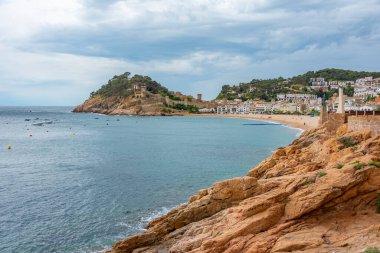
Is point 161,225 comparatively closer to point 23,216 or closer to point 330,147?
point 23,216

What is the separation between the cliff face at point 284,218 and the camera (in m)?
14.2

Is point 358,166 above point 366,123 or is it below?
below

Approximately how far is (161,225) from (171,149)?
143ft

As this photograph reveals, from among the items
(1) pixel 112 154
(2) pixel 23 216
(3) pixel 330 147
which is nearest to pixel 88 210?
(2) pixel 23 216

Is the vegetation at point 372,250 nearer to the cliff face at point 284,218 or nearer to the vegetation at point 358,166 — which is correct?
the cliff face at point 284,218

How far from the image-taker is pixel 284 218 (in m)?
16.0

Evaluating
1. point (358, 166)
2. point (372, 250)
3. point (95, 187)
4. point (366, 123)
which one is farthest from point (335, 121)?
point (372, 250)

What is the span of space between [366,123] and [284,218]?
14.7 m

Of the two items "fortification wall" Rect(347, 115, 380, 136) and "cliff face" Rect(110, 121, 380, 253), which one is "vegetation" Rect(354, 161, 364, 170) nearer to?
"cliff face" Rect(110, 121, 380, 253)

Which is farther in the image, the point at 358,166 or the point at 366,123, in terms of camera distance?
the point at 366,123

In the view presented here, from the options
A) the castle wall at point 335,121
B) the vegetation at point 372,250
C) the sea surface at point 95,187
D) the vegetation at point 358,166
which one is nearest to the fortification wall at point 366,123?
the castle wall at point 335,121

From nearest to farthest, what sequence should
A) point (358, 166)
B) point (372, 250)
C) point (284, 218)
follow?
point (372, 250) → point (284, 218) → point (358, 166)

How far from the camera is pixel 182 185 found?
35906mm

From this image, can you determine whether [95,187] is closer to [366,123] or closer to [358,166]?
[366,123]
